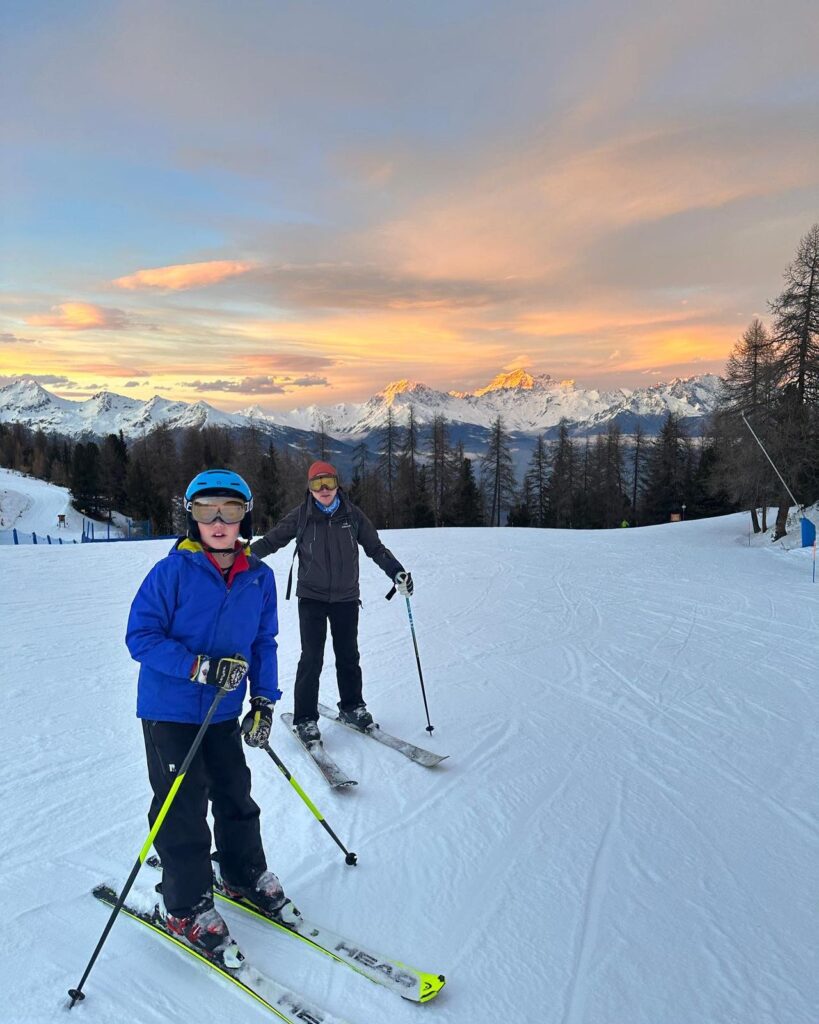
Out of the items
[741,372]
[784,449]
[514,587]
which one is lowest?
[514,587]

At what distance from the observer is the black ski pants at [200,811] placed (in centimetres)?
284

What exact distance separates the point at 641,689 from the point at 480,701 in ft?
6.28

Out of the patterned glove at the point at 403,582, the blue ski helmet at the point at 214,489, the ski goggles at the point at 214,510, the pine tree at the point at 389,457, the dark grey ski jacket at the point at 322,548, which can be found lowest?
the patterned glove at the point at 403,582

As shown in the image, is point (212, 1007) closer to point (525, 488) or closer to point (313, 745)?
point (313, 745)

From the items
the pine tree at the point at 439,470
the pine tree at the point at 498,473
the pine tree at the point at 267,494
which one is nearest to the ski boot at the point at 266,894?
the pine tree at the point at 439,470

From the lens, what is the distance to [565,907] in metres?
3.27

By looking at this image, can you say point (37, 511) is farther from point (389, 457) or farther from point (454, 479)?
point (454, 479)

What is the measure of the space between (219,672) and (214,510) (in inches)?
30.0

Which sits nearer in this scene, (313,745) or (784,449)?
(313,745)

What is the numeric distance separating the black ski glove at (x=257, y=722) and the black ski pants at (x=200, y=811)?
8cm

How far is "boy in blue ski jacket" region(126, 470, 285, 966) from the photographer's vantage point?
2826 millimetres

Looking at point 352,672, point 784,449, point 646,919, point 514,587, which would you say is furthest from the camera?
point 784,449

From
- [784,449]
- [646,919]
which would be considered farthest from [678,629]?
[784,449]

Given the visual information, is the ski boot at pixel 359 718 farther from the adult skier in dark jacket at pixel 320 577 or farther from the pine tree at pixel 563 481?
the pine tree at pixel 563 481
